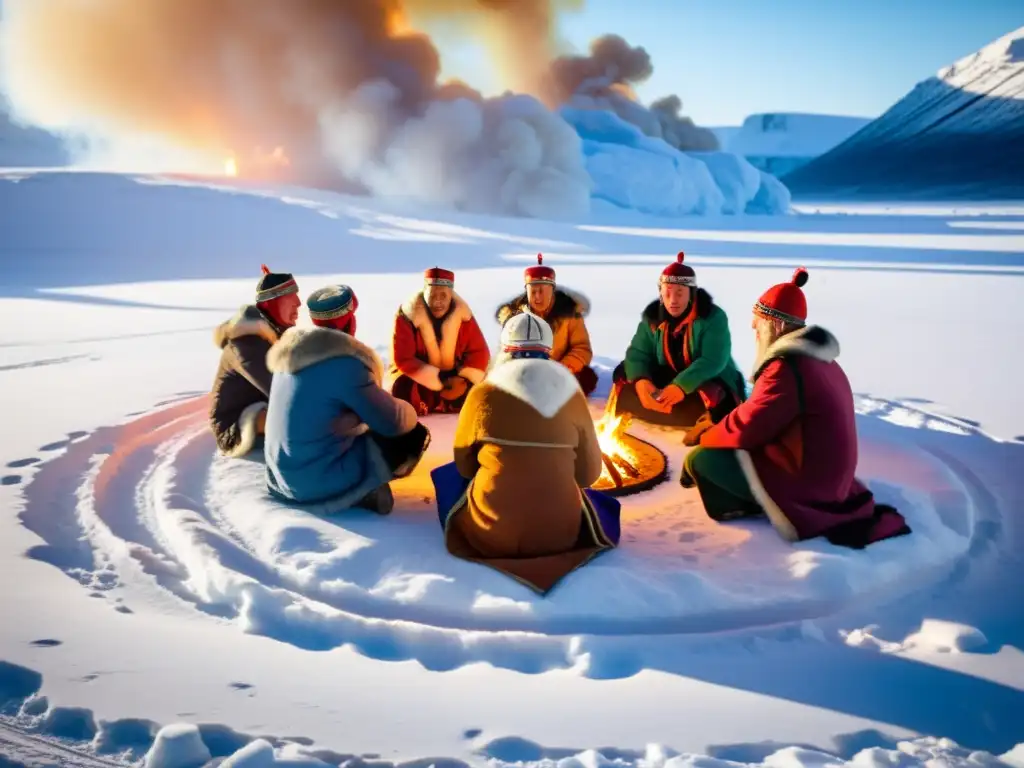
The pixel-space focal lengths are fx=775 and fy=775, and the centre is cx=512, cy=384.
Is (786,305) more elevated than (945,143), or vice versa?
(945,143)

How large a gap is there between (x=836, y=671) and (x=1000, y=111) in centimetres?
8800

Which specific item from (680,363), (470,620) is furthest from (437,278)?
(470,620)

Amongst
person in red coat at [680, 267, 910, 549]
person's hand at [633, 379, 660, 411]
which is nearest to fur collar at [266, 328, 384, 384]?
person in red coat at [680, 267, 910, 549]

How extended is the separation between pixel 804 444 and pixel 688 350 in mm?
1859

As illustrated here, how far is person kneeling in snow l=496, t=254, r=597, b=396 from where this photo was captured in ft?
17.9

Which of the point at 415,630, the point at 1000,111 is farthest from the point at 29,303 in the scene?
the point at 1000,111

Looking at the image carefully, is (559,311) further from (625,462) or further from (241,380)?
(241,380)

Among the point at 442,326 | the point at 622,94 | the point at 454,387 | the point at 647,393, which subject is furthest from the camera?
the point at 622,94

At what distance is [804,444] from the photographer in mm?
3471

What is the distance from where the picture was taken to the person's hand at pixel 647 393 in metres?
5.22

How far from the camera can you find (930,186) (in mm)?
66688

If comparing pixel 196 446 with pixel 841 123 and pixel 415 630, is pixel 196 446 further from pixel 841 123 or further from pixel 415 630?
pixel 841 123

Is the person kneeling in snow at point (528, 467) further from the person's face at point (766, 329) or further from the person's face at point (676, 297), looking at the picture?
the person's face at point (676, 297)

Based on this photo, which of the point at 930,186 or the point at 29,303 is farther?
the point at 930,186
